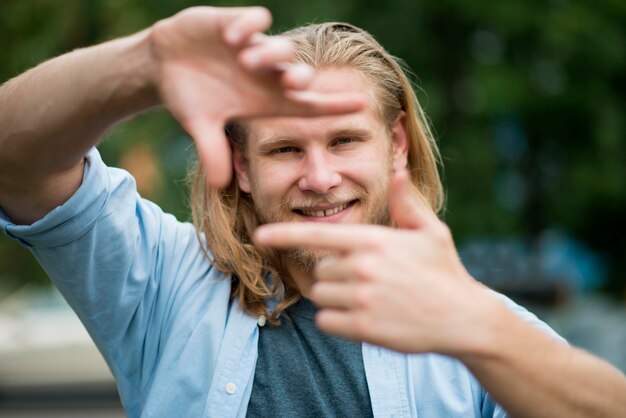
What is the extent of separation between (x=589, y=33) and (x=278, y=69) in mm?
5962

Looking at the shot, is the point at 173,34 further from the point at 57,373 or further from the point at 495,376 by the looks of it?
the point at 57,373

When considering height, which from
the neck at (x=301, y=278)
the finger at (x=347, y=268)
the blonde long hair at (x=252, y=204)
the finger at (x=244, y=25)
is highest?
the finger at (x=244, y=25)

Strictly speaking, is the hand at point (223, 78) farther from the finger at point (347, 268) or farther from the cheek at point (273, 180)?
the cheek at point (273, 180)

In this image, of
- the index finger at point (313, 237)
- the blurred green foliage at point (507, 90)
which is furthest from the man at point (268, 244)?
the blurred green foliage at point (507, 90)

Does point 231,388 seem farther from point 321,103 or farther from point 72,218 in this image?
point 321,103

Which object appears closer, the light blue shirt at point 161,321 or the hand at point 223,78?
the hand at point 223,78

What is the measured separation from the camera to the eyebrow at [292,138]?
2166mm

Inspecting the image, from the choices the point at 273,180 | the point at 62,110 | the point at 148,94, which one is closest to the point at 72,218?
the point at 62,110

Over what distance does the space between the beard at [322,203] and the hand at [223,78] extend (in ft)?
2.28

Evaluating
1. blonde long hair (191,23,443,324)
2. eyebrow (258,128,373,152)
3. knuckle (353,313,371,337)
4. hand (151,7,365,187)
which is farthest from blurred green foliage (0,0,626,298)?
knuckle (353,313,371,337)

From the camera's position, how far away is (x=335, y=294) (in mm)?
1396

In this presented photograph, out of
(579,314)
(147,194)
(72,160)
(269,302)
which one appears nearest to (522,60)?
(579,314)

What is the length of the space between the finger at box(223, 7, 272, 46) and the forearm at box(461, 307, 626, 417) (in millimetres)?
627

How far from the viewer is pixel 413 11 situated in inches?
285
